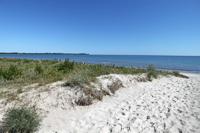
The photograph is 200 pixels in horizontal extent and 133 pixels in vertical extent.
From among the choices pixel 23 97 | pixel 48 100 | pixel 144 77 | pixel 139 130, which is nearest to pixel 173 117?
pixel 139 130

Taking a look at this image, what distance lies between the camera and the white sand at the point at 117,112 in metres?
6.53

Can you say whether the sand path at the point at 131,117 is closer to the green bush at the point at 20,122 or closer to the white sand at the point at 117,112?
the white sand at the point at 117,112

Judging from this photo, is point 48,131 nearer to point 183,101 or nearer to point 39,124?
point 39,124

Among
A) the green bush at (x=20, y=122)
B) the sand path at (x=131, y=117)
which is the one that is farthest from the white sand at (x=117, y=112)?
the green bush at (x=20, y=122)

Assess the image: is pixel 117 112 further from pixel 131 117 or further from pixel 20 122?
pixel 20 122

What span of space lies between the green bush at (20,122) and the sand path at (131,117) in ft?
1.20

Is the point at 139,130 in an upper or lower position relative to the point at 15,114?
lower

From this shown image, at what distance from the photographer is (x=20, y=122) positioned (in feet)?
19.4

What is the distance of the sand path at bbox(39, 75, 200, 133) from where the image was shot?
648 cm

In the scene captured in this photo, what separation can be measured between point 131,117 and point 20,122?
3.32 meters

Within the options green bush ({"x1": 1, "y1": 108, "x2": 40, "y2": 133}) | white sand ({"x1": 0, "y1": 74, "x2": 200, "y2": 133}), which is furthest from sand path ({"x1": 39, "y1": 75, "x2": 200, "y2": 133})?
green bush ({"x1": 1, "y1": 108, "x2": 40, "y2": 133})

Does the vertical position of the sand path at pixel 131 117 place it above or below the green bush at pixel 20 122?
below

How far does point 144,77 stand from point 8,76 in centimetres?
859

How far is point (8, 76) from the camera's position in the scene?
13875 mm
